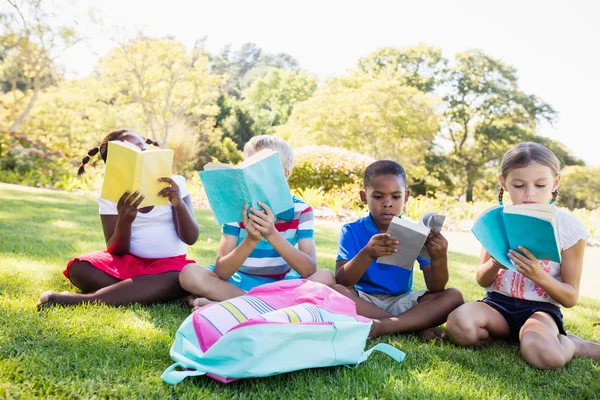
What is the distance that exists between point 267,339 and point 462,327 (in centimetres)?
111

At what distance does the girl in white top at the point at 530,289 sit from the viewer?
2293 millimetres

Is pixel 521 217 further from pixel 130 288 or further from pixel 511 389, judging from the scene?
pixel 130 288

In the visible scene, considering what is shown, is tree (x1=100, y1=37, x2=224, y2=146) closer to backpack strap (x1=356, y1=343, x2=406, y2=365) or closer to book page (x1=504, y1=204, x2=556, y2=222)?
backpack strap (x1=356, y1=343, x2=406, y2=365)

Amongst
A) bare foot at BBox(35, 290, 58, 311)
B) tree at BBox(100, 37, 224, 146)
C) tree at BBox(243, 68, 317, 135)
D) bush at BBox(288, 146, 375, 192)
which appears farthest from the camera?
tree at BBox(243, 68, 317, 135)

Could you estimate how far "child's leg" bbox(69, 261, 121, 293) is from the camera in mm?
2924

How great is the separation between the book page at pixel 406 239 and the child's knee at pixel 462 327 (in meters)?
0.33

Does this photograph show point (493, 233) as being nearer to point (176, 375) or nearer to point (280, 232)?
point (280, 232)

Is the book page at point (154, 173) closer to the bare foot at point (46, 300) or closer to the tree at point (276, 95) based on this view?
the bare foot at point (46, 300)

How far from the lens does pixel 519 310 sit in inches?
99.3

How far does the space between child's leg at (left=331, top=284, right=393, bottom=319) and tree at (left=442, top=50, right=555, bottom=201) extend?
81.8 ft

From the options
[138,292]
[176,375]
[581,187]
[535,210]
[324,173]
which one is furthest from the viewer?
[581,187]

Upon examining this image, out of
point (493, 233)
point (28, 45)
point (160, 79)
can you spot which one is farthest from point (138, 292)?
point (160, 79)

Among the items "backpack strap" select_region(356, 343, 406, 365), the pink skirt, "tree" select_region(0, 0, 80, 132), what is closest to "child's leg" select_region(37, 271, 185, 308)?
the pink skirt

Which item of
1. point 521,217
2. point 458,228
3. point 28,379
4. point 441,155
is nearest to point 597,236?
point 458,228
